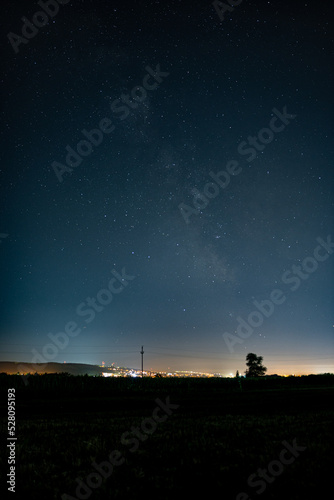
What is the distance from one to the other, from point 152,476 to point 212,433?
14.4ft

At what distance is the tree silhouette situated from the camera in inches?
4695

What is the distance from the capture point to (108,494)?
543cm

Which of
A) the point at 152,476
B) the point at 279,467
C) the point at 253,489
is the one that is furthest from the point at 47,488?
the point at 279,467

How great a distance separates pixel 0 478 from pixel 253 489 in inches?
176

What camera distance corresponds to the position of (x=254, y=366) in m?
120

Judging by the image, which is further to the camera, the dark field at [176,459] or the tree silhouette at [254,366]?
the tree silhouette at [254,366]

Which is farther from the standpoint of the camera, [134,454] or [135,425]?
[135,425]

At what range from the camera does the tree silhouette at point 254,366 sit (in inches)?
4695

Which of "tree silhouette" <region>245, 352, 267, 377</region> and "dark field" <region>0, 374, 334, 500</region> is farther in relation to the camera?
"tree silhouette" <region>245, 352, 267, 377</region>

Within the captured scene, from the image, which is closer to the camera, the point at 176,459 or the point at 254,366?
the point at 176,459

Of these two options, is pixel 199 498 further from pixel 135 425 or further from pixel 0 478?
pixel 135 425

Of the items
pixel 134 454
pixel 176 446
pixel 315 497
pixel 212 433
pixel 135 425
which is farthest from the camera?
pixel 135 425

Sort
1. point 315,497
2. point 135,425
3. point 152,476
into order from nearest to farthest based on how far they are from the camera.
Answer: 1. point 315,497
2. point 152,476
3. point 135,425

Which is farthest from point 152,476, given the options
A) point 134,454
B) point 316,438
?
point 316,438
